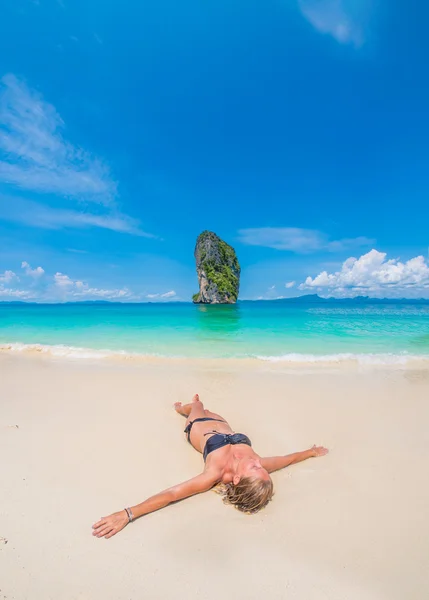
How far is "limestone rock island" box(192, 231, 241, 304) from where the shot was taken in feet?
297

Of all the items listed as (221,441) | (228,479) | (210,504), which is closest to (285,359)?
(221,441)

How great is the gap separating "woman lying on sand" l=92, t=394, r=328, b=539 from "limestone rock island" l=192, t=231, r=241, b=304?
86.3 meters

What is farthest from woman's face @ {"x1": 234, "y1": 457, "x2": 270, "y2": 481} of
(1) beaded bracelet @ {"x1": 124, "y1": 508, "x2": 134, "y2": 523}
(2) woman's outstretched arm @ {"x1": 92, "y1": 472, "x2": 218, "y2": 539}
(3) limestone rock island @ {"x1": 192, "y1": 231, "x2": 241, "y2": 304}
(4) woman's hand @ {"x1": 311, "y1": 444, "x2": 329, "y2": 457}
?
(3) limestone rock island @ {"x1": 192, "y1": 231, "x2": 241, "y2": 304}

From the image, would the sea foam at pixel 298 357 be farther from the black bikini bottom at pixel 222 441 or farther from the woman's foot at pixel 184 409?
the black bikini bottom at pixel 222 441

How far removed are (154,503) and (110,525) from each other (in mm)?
441

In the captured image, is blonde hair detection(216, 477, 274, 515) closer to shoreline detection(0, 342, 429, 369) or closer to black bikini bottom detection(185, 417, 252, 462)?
black bikini bottom detection(185, 417, 252, 462)

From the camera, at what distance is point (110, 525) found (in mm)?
2697

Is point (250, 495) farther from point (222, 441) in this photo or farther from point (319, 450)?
point (319, 450)

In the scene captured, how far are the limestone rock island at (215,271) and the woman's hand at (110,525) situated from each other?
87.4 meters

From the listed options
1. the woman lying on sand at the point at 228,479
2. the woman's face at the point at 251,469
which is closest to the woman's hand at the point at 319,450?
the woman lying on sand at the point at 228,479

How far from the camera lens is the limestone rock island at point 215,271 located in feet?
297

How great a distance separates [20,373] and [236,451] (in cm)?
744

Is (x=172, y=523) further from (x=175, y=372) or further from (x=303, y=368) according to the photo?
(x=303, y=368)

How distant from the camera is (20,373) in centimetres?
807
